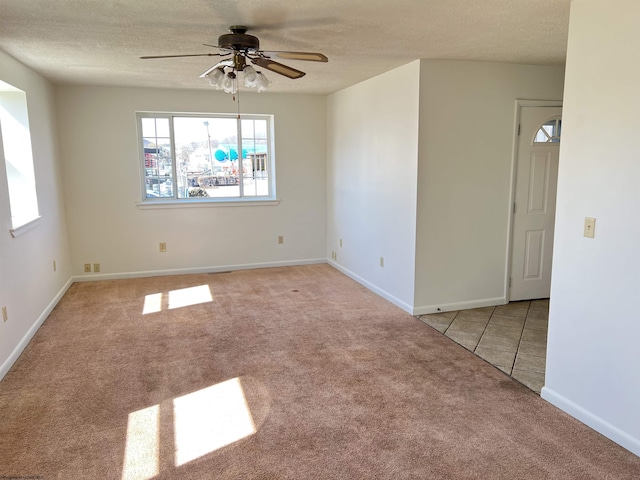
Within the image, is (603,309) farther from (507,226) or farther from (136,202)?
(136,202)

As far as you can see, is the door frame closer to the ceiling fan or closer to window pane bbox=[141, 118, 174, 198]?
the ceiling fan

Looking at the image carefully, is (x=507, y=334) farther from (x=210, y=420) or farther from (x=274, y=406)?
(x=210, y=420)

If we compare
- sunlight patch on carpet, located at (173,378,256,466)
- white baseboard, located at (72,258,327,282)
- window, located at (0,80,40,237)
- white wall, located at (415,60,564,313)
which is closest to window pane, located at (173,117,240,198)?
white baseboard, located at (72,258,327,282)

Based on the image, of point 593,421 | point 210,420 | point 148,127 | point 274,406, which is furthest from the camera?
point 148,127

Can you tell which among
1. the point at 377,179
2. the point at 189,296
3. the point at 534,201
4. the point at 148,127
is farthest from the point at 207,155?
the point at 534,201

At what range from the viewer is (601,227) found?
240 cm

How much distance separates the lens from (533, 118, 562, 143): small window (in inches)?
176

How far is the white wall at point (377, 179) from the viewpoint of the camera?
4281 mm

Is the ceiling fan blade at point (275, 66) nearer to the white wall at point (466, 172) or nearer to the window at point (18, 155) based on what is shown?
the white wall at point (466, 172)

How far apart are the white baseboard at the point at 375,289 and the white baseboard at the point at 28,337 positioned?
3.29m

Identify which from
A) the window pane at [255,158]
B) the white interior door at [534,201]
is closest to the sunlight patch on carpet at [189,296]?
the window pane at [255,158]

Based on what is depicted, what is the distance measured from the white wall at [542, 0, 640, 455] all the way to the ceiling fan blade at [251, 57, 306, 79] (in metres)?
1.61

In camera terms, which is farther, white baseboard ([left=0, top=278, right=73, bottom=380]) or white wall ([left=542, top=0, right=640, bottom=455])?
white baseboard ([left=0, top=278, right=73, bottom=380])

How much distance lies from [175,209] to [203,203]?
1.20 feet
